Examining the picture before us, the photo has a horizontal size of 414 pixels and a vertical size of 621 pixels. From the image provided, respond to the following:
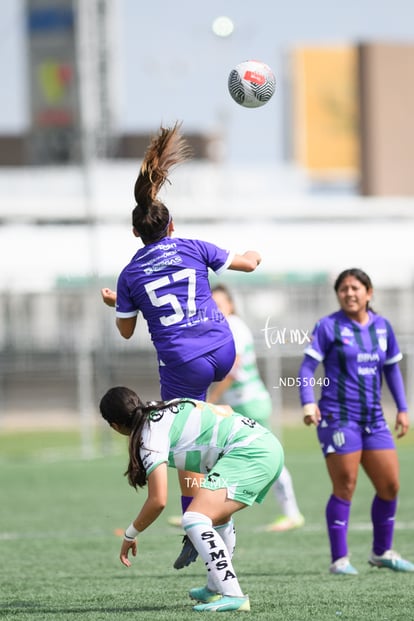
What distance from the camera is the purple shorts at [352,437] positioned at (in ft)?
25.0

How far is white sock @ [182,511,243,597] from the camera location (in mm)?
5699

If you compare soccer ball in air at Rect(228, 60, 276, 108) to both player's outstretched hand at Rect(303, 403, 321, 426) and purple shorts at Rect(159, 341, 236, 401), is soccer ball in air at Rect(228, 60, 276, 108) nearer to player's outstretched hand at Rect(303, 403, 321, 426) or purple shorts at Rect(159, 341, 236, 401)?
purple shorts at Rect(159, 341, 236, 401)

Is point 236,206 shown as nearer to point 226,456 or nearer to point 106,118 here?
point 106,118

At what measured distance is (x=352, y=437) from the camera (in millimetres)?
7605

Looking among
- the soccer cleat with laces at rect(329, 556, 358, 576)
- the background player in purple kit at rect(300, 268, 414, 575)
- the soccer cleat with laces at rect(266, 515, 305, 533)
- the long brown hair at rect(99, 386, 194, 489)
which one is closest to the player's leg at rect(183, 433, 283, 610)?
the long brown hair at rect(99, 386, 194, 489)

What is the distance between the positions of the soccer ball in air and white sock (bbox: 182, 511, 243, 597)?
7.73 ft

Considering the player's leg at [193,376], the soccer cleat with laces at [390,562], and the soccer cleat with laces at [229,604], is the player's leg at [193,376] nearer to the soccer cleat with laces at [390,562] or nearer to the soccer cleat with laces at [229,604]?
the soccer cleat with laces at [229,604]

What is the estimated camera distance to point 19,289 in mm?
27516

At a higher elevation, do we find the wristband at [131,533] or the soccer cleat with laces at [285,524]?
the wristband at [131,533]

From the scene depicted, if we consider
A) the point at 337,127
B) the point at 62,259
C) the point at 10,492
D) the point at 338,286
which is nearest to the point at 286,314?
the point at 62,259

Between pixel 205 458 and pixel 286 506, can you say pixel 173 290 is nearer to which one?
pixel 205 458

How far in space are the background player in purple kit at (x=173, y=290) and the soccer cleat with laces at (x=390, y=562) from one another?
2017 mm

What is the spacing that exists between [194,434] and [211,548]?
1.76 feet

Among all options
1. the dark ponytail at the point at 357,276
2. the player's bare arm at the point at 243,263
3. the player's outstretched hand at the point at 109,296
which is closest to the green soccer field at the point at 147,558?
the player's outstretched hand at the point at 109,296
